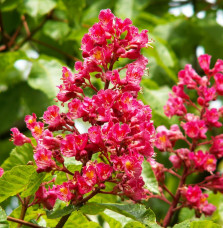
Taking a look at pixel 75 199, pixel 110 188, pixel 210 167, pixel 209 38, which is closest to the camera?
pixel 75 199

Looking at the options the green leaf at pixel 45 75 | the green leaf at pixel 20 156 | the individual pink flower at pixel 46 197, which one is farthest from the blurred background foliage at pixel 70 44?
the individual pink flower at pixel 46 197

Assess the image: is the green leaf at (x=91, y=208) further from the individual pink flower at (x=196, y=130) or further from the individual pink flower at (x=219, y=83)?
the individual pink flower at (x=219, y=83)

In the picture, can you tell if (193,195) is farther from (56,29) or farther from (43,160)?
(56,29)

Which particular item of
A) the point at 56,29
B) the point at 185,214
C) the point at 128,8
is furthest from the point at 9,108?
the point at 185,214

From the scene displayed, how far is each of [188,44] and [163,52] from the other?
0.74 meters

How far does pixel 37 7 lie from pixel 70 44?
73 centimetres

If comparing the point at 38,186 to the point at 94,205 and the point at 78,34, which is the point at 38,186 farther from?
the point at 78,34

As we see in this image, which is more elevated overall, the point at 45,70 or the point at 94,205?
the point at 94,205

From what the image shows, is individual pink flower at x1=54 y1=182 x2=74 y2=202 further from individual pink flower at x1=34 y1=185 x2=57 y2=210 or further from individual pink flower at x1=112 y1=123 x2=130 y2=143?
individual pink flower at x1=112 y1=123 x2=130 y2=143

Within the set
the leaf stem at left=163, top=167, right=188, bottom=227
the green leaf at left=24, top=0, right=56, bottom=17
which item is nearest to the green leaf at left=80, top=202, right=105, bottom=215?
the leaf stem at left=163, top=167, right=188, bottom=227

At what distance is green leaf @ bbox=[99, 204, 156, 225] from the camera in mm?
1472

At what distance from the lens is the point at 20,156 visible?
6.32 ft

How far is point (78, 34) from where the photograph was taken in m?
3.18

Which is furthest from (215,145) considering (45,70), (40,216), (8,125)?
(8,125)
